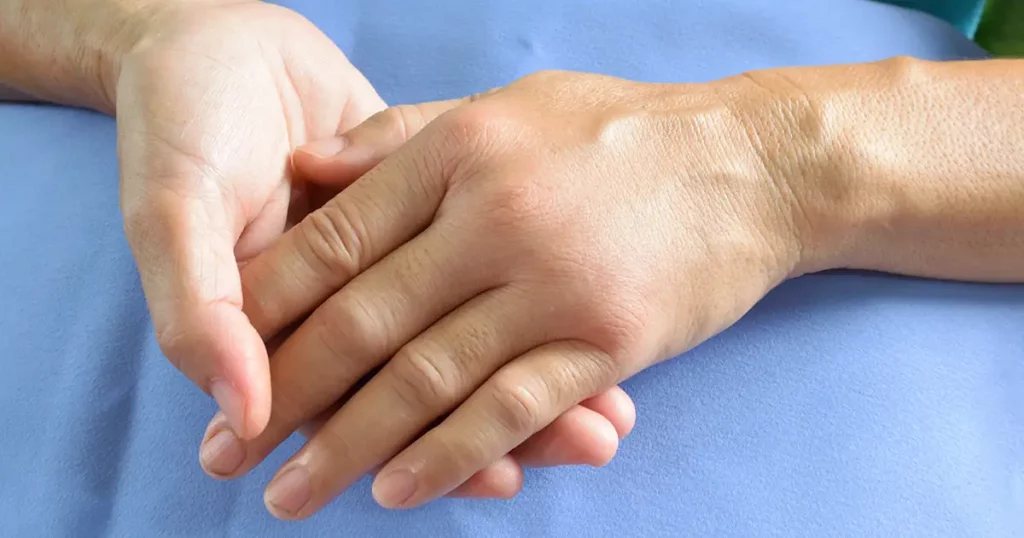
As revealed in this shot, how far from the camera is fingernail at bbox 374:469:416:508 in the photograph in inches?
22.0

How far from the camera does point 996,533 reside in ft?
2.01

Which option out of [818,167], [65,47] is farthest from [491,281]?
[65,47]

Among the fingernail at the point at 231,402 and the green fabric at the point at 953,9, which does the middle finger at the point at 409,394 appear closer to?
the fingernail at the point at 231,402

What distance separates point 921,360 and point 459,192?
0.46 meters

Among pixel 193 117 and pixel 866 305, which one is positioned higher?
pixel 193 117

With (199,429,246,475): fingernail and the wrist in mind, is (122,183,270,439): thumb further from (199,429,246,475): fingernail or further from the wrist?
the wrist

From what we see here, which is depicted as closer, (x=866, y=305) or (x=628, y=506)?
(x=628, y=506)

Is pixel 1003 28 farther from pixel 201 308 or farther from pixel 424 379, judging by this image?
pixel 201 308

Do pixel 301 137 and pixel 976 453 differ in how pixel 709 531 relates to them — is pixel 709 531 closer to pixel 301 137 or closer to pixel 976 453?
pixel 976 453

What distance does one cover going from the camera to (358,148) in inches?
27.6

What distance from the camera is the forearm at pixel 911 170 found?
694 mm

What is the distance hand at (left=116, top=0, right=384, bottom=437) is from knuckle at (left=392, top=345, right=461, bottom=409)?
10cm

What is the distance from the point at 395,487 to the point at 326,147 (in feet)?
1.07

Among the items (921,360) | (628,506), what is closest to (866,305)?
(921,360)
